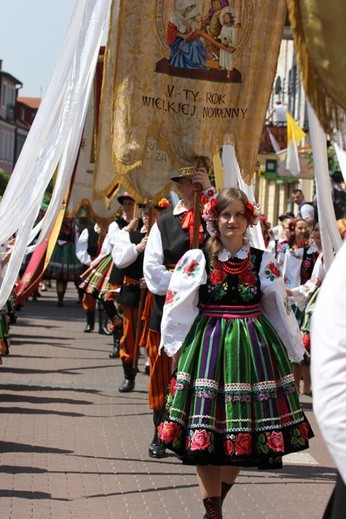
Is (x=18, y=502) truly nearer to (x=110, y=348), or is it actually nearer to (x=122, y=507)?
(x=122, y=507)

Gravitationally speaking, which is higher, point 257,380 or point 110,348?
point 257,380

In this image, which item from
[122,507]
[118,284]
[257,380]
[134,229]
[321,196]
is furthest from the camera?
[118,284]

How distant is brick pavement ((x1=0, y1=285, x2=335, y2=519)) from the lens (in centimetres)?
721

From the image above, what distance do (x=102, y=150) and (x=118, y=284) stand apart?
15.6ft

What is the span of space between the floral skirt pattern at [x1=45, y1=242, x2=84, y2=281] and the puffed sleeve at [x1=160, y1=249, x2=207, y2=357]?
66.6 feet

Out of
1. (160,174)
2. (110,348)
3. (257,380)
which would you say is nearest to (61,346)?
(110,348)

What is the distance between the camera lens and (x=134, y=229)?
41.1 ft

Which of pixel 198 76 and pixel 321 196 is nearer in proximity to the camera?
pixel 321 196

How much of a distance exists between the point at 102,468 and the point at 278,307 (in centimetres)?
213

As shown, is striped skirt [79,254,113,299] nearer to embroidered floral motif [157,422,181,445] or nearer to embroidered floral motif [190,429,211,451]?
embroidered floral motif [157,422,181,445]

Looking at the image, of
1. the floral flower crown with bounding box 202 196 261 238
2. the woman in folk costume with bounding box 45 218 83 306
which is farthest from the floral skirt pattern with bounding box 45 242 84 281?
the floral flower crown with bounding box 202 196 261 238

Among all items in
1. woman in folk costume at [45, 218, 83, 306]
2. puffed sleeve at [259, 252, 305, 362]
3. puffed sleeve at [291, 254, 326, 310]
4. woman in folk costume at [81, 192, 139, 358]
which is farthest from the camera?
woman in folk costume at [45, 218, 83, 306]

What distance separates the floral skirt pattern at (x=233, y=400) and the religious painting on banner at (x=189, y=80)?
7.68ft

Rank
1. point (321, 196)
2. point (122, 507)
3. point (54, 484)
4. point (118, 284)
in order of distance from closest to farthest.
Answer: point (321, 196)
point (122, 507)
point (54, 484)
point (118, 284)
